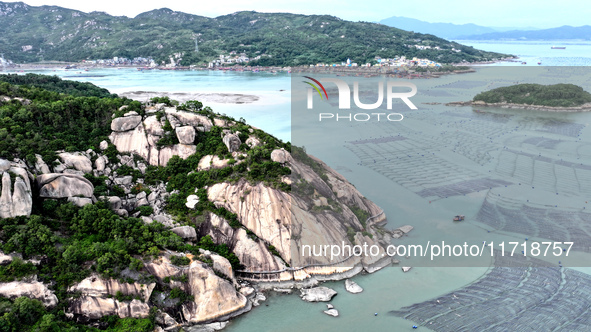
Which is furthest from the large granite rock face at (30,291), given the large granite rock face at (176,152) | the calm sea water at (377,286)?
the large granite rock face at (176,152)

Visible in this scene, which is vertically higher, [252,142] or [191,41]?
[191,41]

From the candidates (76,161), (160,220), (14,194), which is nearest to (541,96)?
(160,220)

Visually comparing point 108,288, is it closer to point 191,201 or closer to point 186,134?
point 191,201

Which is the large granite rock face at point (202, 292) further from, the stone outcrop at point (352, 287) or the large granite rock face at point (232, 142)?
the large granite rock face at point (232, 142)

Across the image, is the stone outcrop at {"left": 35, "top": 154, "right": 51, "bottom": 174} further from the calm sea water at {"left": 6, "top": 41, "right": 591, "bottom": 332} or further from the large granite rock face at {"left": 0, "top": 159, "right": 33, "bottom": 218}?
the calm sea water at {"left": 6, "top": 41, "right": 591, "bottom": 332}

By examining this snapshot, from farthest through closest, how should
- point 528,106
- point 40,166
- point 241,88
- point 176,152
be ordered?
point 241,88, point 528,106, point 176,152, point 40,166

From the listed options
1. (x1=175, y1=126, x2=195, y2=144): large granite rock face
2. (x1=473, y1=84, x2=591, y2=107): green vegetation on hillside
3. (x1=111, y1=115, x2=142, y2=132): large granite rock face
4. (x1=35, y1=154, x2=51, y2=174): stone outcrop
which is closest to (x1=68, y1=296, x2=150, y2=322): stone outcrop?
(x1=35, y1=154, x2=51, y2=174): stone outcrop

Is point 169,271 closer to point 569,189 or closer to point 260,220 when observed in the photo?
point 260,220
